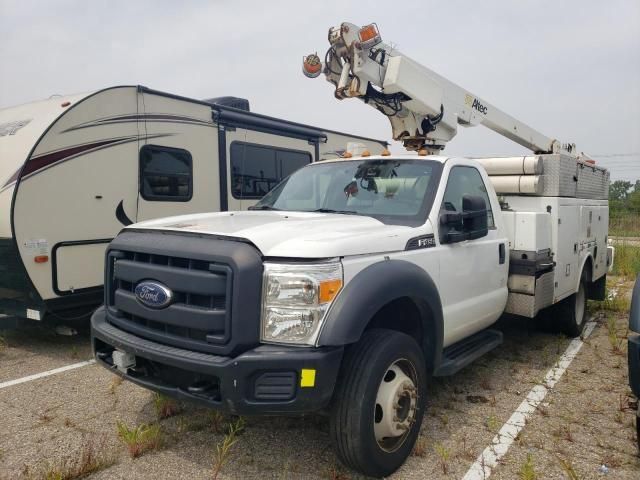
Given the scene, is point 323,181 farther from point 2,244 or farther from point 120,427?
point 2,244

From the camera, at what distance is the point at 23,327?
20.8 feet

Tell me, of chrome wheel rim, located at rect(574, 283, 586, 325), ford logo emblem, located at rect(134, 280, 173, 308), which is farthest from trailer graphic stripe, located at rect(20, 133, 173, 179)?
chrome wheel rim, located at rect(574, 283, 586, 325)

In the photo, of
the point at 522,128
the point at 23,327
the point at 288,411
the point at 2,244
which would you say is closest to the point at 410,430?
the point at 288,411

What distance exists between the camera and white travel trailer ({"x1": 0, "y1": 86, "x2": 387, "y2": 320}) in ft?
16.8

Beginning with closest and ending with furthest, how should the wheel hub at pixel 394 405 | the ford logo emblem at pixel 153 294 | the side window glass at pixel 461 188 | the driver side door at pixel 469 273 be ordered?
1. the ford logo emblem at pixel 153 294
2. the wheel hub at pixel 394 405
3. the driver side door at pixel 469 273
4. the side window glass at pixel 461 188

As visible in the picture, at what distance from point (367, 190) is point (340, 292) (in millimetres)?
1479

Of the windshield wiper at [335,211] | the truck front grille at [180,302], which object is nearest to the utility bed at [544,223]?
the windshield wiper at [335,211]

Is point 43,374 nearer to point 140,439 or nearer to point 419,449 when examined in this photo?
point 140,439

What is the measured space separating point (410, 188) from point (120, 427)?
105 inches

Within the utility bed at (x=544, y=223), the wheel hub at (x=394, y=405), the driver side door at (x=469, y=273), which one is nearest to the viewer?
the wheel hub at (x=394, y=405)

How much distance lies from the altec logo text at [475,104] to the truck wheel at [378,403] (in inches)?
183

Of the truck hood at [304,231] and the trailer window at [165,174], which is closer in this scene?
the truck hood at [304,231]

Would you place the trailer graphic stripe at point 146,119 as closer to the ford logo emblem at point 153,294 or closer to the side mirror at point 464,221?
the ford logo emblem at point 153,294

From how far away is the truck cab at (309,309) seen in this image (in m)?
2.55
